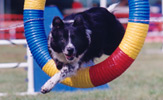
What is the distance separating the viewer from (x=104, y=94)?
21.6ft

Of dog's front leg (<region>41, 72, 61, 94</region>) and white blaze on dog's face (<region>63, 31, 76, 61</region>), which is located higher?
white blaze on dog's face (<region>63, 31, 76, 61</region>)

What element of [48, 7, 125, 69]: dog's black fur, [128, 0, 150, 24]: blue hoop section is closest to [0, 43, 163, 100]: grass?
[48, 7, 125, 69]: dog's black fur

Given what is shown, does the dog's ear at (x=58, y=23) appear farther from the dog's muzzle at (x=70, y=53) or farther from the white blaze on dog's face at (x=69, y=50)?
the dog's muzzle at (x=70, y=53)

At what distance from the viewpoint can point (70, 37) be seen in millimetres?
5031

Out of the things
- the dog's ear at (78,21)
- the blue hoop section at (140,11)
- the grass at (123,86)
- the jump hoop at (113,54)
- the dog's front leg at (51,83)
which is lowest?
the grass at (123,86)

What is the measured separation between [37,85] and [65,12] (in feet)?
58.3

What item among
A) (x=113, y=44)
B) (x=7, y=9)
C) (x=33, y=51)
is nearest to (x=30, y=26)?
(x=33, y=51)

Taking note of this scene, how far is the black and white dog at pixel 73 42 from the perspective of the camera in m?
5.01

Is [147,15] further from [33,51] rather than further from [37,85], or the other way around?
[37,85]

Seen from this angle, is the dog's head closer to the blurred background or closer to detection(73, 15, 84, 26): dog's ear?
detection(73, 15, 84, 26): dog's ear

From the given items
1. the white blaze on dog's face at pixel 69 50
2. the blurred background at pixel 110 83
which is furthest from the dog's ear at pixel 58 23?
the blurred background at pixel 110 83

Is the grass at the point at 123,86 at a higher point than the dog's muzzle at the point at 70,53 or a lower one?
lower

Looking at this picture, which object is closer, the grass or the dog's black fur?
the dog's black fur

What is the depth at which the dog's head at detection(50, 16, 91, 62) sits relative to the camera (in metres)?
4.98
